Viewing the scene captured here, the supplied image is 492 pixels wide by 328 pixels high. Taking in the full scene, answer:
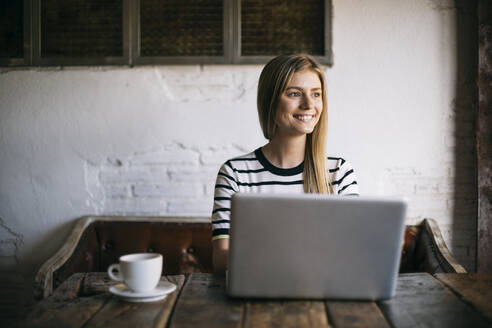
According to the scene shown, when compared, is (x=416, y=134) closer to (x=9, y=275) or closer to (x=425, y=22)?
(x=425, y=22)

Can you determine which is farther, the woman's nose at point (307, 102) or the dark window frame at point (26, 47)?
the dark window frame at point (26, 47)

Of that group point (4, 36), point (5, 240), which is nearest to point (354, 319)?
point (5, 240)

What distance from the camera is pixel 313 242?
0.86 meters

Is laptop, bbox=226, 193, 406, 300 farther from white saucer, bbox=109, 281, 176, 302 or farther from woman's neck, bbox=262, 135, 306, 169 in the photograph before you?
woman's neck, bbox=262, 135, 306, 169

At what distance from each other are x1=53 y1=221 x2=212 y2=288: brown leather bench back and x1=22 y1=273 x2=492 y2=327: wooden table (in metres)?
1.07

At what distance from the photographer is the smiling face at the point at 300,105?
149 cm

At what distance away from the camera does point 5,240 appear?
2311mm

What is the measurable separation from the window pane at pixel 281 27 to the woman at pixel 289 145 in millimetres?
798

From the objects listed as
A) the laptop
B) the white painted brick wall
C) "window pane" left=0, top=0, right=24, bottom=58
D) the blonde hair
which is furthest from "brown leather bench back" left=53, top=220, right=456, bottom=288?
the laptop

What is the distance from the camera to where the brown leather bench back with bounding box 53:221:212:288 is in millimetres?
2145

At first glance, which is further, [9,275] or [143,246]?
[9,275]

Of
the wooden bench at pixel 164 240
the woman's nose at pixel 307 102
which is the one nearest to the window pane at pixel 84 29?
the wooden bench at pixel 164 240

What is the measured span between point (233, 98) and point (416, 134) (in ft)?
3.12

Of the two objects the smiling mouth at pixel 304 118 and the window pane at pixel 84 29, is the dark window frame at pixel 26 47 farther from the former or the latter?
the smiling mouth at pixel 304 118
